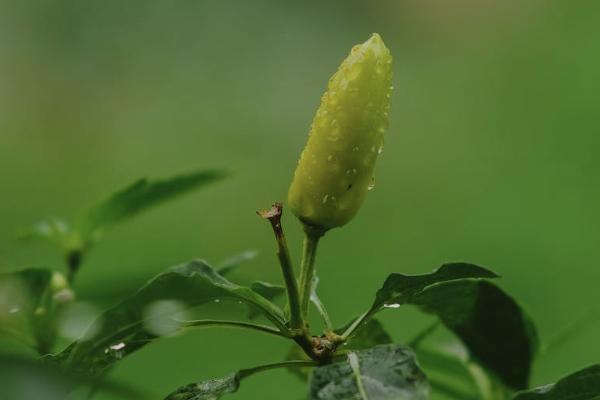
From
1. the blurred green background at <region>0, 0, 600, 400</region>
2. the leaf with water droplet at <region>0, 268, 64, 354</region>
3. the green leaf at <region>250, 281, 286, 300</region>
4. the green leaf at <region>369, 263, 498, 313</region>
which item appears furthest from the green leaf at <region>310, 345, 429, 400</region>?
the blurred green background at <region>0, 0, 600, 400</region>

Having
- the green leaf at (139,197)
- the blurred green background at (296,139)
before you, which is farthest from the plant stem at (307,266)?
the blurred green background at (296,139)

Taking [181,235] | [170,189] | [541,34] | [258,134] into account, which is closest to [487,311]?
[170,189]

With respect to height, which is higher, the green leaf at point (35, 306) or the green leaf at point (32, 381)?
the green leaf at point (35, 306)

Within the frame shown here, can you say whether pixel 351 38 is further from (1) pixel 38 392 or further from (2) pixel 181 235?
(1) pixel 38 392

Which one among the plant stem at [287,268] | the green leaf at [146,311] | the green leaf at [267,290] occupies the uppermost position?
the green leaf at [267,290]

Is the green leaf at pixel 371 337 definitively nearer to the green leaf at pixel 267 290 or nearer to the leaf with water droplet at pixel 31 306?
the green leaf at pixel 267 290

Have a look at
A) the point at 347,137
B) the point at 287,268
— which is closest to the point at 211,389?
the point at 287,268
